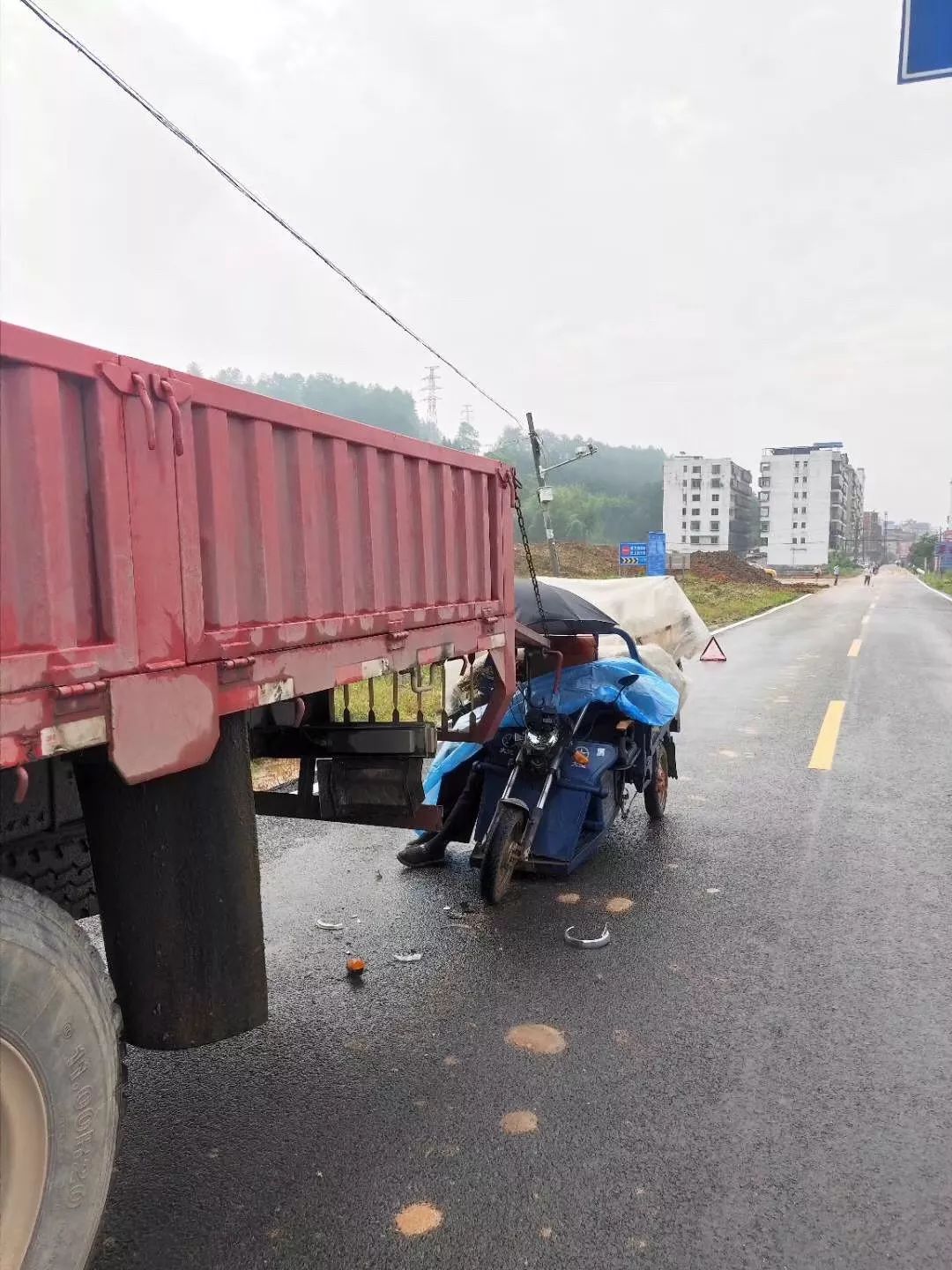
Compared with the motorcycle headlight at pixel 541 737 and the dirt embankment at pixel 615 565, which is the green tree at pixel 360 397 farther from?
the motorcycle headlight at pixel 541 737

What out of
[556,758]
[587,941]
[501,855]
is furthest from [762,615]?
[587,941]

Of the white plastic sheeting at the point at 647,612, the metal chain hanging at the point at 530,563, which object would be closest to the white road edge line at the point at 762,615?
the white plastic sheeting at the point at 647,612

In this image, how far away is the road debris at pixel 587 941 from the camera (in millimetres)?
4488

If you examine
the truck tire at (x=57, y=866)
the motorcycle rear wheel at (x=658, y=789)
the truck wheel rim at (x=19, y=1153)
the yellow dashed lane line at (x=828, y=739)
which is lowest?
the yellow dashed lane line at (x=828, y=739)

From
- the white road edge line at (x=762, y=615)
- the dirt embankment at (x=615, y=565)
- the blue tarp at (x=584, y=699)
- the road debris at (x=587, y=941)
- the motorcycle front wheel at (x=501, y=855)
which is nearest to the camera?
the road debris at (x=587, y=941)

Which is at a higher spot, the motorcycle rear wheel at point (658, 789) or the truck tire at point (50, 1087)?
the truck tire at point (50, 1087)

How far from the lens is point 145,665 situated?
2.28 metres

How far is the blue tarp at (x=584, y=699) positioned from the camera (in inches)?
219

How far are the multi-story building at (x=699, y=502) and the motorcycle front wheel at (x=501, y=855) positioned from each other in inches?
4558

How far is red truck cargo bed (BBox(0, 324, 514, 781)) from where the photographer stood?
2002mm

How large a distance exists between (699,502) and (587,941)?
122 m

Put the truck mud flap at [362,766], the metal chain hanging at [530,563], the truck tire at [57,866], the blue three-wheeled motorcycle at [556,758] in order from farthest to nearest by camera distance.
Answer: the blue three-wheeled motorcycle at [556,758] < the metal chain hanging at [530,563] < the truck mud flap at [362,766] < the truck tire at [57,866]

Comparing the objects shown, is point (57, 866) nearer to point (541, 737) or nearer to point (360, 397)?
point (541, 737)

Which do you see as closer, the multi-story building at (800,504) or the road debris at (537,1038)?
the road debris at (537,1038)
